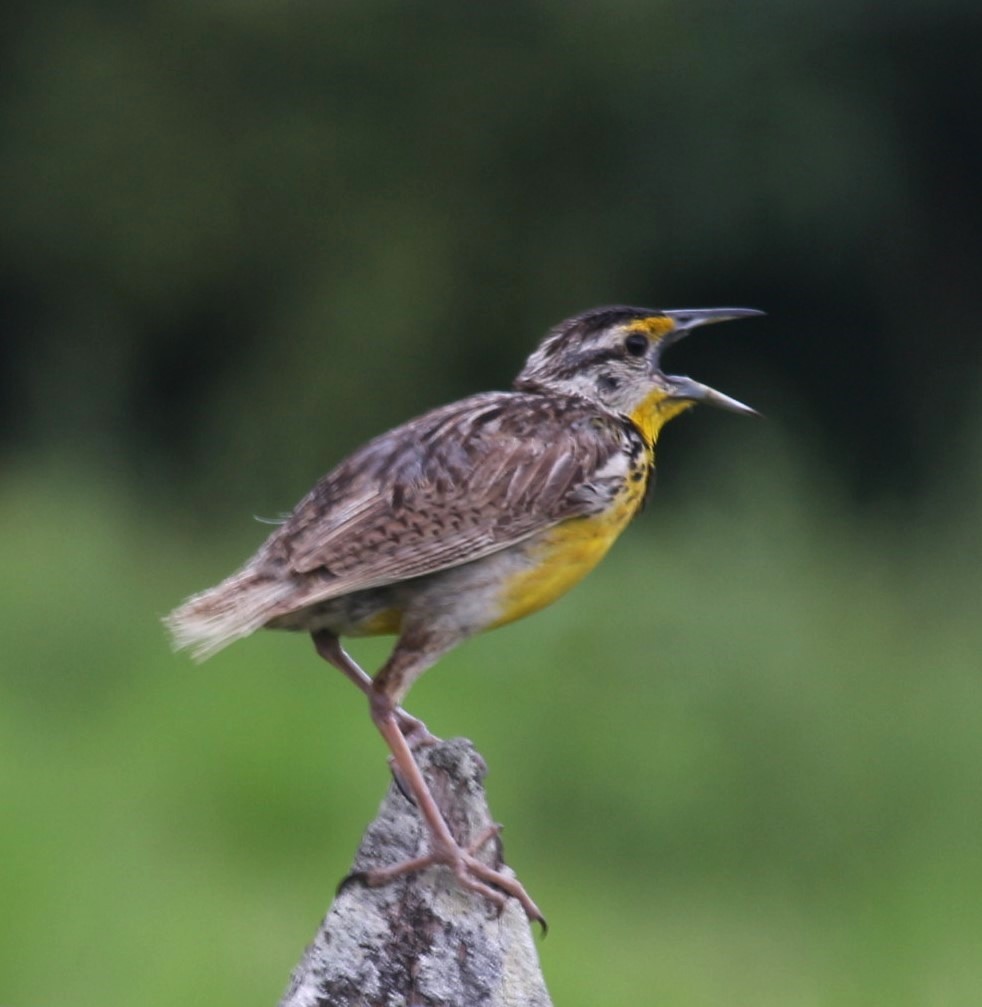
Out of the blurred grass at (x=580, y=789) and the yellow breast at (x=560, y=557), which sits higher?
the blurred grass at (x=580, y=789)

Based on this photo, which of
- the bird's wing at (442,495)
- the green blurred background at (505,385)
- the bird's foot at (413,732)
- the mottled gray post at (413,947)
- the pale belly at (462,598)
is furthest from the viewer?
the green blurred background at (505,385)

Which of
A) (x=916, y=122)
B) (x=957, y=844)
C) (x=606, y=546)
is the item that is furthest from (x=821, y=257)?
(x=606, y=546)

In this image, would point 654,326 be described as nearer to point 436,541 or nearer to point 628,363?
point 628,363

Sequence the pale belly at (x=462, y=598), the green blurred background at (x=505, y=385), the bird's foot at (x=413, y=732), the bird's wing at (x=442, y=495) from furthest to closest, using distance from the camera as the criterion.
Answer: the green blurred background at (x=505, y=385)
the bird's foot at (x=413, y=732)
the pale belly at (x=462, y=598)
the bird's wing at (x=442, y=495)

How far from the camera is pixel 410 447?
4.76 metres

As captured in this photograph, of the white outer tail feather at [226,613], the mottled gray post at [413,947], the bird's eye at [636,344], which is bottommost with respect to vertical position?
the mottled gray post at [413,947]

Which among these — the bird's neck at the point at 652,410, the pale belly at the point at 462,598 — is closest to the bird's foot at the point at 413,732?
the pale belly at the point at 462,598

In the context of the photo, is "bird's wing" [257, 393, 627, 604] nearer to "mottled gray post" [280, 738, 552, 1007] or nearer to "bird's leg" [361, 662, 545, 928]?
"bird's leg" [361, 662, 545, 928]

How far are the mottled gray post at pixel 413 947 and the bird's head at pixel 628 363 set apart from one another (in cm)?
129

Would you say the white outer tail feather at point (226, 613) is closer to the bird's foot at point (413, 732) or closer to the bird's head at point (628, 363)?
the bird's foot at point (413, 732)

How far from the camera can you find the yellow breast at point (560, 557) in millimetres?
4695

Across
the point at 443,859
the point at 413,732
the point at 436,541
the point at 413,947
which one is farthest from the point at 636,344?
the point at 413,947

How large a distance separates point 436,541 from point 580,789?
5549 millimetres

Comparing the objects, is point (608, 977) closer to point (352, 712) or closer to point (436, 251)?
point (352, 712)
